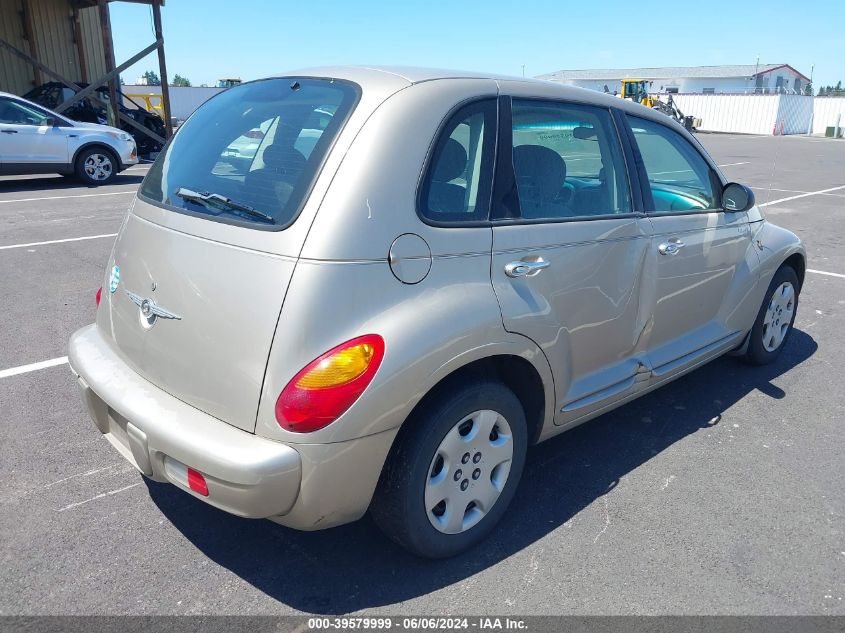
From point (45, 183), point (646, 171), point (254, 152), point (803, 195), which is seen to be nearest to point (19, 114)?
point (45, 183)

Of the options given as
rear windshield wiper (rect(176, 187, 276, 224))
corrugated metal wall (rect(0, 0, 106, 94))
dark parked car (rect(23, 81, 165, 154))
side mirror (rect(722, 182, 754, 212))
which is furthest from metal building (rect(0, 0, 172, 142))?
side mirror (rect(722, 182, 754, 212))

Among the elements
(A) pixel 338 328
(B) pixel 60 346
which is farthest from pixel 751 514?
(B) pixel 60 346

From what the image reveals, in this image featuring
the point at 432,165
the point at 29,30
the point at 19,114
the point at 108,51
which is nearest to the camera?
the point at 432,165

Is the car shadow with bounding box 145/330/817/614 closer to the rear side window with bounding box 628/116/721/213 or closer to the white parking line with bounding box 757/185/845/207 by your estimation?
the rear side window with bounding box 628/116/721/213

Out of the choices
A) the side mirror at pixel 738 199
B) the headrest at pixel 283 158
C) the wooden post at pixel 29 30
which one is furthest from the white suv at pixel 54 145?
the side mirror at pixel 738 199

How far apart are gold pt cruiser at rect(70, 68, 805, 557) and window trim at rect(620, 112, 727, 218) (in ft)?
0.06

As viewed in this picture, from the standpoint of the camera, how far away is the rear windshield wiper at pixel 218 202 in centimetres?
241

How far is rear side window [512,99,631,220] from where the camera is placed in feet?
9.38

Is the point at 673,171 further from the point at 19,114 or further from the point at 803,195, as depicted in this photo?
the point at 803,195

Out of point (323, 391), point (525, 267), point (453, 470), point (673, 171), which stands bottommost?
point (453, 470)

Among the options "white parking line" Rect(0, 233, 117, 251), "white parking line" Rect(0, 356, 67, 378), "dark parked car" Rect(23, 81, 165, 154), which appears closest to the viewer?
"white parking line" Rect(0, 356, 67, 378)

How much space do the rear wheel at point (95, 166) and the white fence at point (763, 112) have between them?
4031 centimetres

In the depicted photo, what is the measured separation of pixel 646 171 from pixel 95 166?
482 inches

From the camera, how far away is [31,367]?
438 cm
